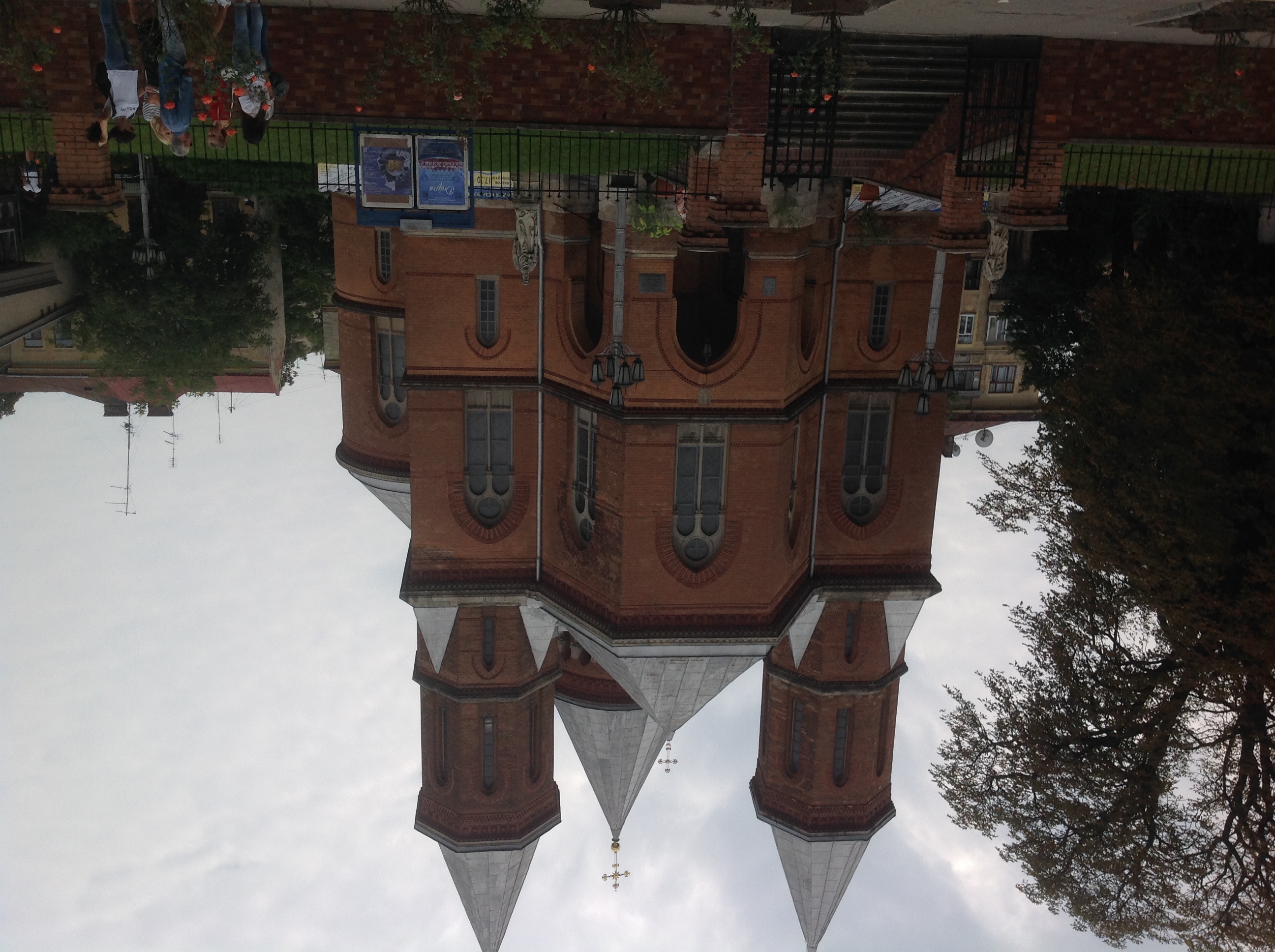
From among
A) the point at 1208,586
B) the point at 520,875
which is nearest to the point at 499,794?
the point at 520,875

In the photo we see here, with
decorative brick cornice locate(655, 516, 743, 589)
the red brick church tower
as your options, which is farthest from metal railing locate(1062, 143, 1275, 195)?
decorative brick cornice locate(655, 516, 743, 589)

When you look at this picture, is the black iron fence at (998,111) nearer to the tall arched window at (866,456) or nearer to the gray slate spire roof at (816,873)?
the tall arched window at (866,456)

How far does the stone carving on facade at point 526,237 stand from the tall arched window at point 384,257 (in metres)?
4.51

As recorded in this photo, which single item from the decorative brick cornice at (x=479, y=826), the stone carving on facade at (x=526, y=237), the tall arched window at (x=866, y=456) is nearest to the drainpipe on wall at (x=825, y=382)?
the tall arched window at (x=866, y=456)

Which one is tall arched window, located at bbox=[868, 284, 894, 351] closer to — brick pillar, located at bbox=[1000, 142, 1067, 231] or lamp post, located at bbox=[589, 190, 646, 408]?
brick pillar, located at bbox=[1000, 142, 1067, 231]

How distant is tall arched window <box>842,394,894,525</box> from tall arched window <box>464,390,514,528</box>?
595 cm

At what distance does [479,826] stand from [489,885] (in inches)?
38.9

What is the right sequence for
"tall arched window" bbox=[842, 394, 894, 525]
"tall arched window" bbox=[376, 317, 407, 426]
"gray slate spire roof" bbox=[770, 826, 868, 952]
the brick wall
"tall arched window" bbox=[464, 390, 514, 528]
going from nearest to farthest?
the brick wall
"gray slate spire roof" bbox=[770, 826, 868, 952]
"tall arched window" bbox=[464, 390, 514, 528]
"tall arched window" bbox=[842, 394, 894, 525]
"tall arched window" bbox=[376, 317, 407, 426]

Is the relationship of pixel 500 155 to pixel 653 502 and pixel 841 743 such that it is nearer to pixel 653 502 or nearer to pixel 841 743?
pixel 653 502

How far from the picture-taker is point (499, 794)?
19.1 meters

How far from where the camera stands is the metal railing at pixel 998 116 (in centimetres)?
1736

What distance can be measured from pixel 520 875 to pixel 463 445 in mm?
7286

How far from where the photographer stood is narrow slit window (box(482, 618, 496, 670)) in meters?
19.3

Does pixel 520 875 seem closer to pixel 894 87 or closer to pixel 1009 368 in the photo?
pixel 894 87
